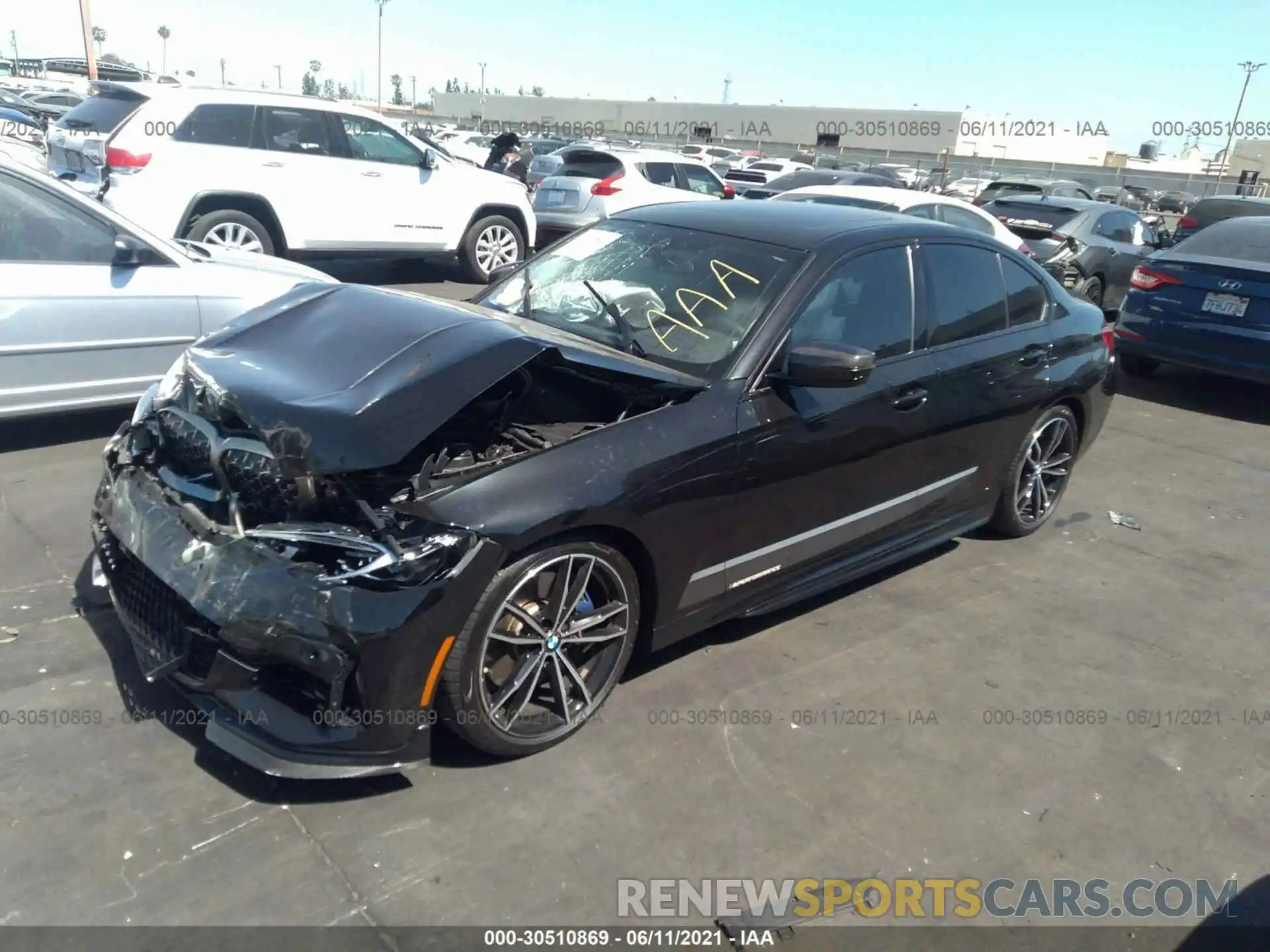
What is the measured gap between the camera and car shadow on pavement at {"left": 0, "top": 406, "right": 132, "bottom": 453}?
561 cm

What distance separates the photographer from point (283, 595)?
2730 millimetres

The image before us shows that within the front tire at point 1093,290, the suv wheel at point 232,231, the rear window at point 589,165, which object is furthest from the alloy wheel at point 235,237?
the front tire at point 1093,290

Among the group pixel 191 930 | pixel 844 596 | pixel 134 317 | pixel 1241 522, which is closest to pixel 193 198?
pixel 134 317

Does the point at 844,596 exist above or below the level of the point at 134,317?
below

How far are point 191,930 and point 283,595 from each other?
0.86 m

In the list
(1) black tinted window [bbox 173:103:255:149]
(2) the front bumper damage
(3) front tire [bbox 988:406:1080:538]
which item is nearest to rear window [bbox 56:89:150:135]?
(1) black tinted window [bbox 173:103:255:149]

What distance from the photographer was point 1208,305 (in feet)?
27.5

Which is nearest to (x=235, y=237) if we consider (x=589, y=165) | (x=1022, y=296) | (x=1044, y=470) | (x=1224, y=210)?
(x=589, y=165)

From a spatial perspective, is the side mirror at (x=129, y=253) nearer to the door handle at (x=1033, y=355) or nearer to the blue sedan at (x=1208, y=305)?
the door handle at (x=1033, y=355)

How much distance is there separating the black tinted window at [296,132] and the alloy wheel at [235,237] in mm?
840

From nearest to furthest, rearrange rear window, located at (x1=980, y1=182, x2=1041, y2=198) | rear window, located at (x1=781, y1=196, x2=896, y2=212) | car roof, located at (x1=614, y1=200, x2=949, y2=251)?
car roof, located at (x1=614, y1=200, x2=949, y2=251), rear window, located at (x1=781, y1=196, x2=896, y2=212), rear window, located at (x1=980, y1=182, x2=1041, y2=198)

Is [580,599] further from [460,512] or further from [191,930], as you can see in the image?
[191,930]

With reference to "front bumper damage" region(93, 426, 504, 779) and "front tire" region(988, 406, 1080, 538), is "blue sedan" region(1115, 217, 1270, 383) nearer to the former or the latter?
"front tire" region(988, 406, 1080, 538)

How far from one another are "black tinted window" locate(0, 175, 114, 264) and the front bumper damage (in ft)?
10.9
